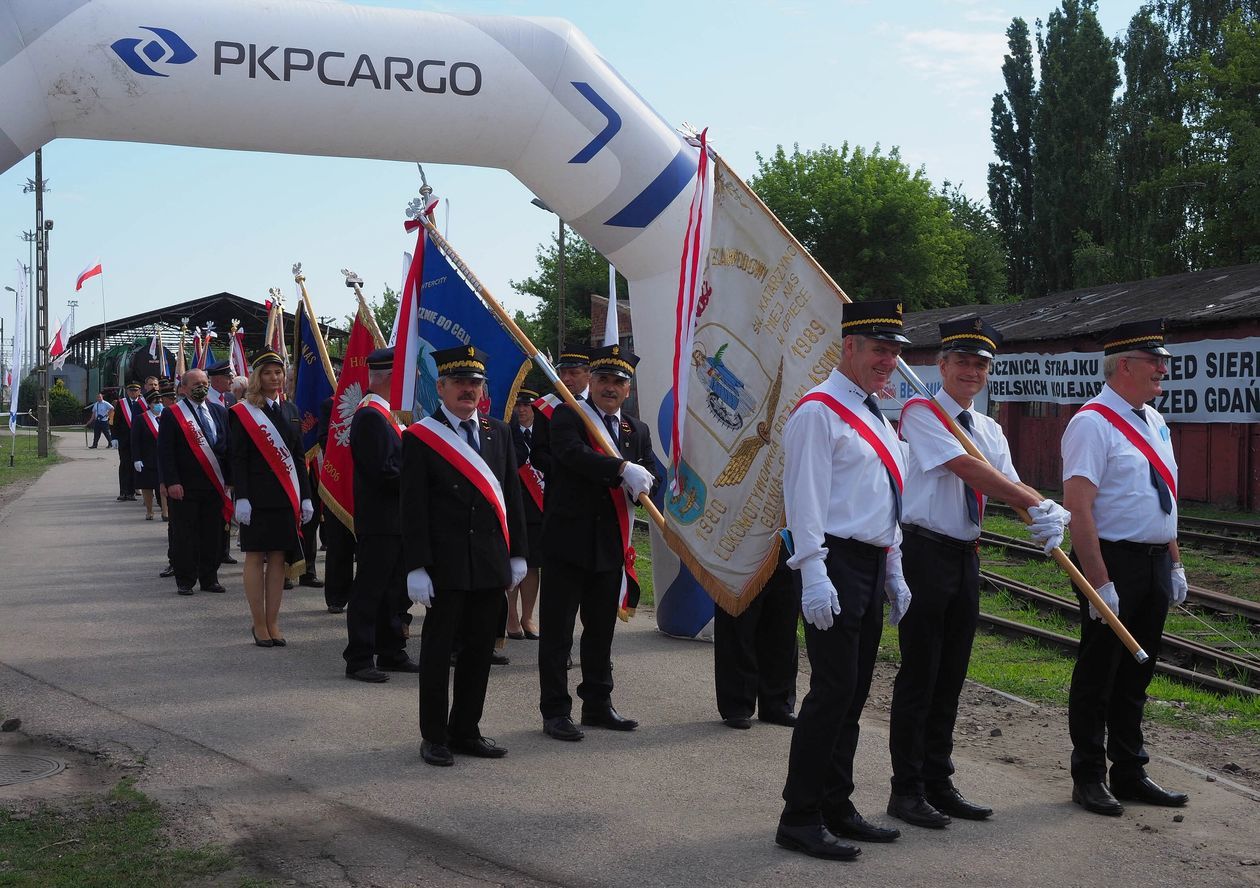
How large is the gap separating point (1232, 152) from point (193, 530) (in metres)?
37.5

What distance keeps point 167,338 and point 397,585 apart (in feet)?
162

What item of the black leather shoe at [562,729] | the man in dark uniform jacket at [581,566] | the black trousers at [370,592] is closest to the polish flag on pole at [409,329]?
the black trousers at [370,592]

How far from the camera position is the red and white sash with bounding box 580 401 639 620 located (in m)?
7.01

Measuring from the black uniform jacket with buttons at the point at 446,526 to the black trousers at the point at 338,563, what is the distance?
4.14m

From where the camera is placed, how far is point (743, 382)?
7039 mm

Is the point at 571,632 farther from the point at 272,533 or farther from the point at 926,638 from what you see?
the point at 272,533

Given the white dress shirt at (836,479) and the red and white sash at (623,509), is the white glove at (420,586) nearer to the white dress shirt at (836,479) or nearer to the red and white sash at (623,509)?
the red and white sash at (623,509)

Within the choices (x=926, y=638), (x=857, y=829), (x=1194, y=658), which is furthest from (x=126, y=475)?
(x=857, y=829)

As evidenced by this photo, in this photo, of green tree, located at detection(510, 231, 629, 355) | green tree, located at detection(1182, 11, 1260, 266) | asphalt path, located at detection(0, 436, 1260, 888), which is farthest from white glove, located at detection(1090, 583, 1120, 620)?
green tree, located at detection(510, 231, 629, 355)

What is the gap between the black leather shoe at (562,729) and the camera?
6.63 meters

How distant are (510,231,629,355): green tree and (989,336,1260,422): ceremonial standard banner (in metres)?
32.7

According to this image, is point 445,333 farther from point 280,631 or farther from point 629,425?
point 280,631

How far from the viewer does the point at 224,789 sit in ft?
18.4

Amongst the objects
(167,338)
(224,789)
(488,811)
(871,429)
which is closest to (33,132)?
(224,789)
